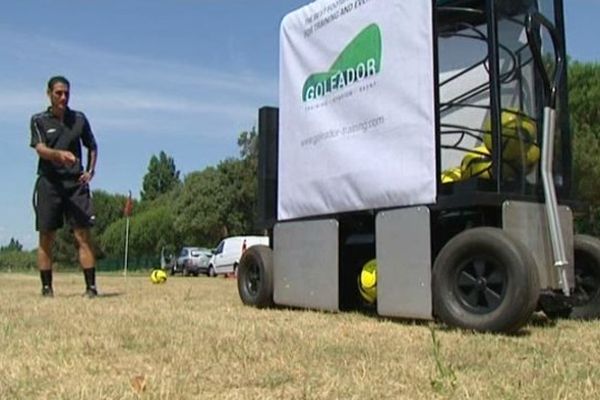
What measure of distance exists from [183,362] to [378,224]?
2.44 meters

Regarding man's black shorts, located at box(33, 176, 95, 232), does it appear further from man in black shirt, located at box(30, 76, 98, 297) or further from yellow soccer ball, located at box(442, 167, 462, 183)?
yellow soccer ball, located at box(442, 167, 462, 183)

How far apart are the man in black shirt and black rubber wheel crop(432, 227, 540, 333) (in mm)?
4057

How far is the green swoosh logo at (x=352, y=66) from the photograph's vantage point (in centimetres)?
602

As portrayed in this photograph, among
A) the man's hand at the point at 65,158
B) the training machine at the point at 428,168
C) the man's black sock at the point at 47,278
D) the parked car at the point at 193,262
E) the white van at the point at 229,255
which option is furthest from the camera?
the parked car at the point at 193,262

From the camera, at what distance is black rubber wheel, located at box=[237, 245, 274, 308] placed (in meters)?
7.10

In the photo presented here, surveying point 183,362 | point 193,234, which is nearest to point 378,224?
point 183,362

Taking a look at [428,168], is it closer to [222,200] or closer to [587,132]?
[587,132]

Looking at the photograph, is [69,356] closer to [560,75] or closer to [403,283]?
[403,283]

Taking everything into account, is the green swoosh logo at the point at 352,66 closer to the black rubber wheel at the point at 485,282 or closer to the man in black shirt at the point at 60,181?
the black rubber wheel at the point at 485,282

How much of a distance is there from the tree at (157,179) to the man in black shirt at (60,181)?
88603 millimetres

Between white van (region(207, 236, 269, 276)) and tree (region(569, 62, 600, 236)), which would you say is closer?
tree (region(569, 62, 600, 236))

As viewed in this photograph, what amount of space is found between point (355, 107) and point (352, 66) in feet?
1.18

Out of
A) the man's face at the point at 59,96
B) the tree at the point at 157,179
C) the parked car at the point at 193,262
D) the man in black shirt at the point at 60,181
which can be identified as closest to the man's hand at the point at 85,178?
the man in black shirt at the point at 60,181

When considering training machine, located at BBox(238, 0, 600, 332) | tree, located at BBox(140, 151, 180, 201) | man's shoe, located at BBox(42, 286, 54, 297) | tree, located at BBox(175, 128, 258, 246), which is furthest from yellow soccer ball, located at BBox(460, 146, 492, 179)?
tree, located at BBox(140, 151, 180, 201)
